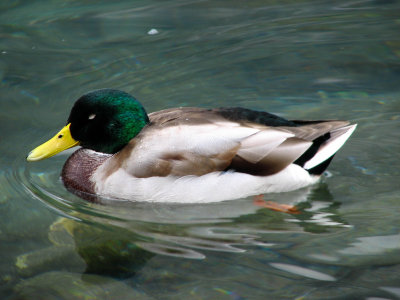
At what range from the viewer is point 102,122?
5832 millimetres

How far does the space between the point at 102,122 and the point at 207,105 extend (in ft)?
5.75

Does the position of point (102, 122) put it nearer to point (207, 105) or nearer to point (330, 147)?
point (207, 105)

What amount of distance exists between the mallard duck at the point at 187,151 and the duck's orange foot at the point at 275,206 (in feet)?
0.22

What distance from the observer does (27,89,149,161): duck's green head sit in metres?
5.75

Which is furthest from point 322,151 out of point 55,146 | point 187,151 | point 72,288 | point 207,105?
point 72,288

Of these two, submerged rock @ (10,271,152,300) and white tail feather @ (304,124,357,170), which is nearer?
submerged rock @ (10,271,152,300)

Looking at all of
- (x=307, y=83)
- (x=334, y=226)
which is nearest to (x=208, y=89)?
(x=307, y=83)

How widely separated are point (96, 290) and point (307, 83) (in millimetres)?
4046

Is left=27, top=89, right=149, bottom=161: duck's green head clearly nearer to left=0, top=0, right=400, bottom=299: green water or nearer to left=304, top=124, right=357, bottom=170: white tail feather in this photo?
left=0, top=0, right=400, bottom=299: green water

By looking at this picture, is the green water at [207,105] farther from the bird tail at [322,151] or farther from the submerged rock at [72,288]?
the bird tail at [322,151]

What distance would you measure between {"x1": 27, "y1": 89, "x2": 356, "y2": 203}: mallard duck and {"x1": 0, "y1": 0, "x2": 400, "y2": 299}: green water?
0.16 metres

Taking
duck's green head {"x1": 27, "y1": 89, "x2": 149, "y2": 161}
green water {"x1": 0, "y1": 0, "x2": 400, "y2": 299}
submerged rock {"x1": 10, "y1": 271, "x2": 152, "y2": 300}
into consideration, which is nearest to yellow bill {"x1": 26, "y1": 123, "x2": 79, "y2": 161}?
duck's green head {"x1": 27, "y1": 89, "x2": 149, "y2": 161}

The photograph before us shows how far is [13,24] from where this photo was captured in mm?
9344

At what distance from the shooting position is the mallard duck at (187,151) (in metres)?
5.52
